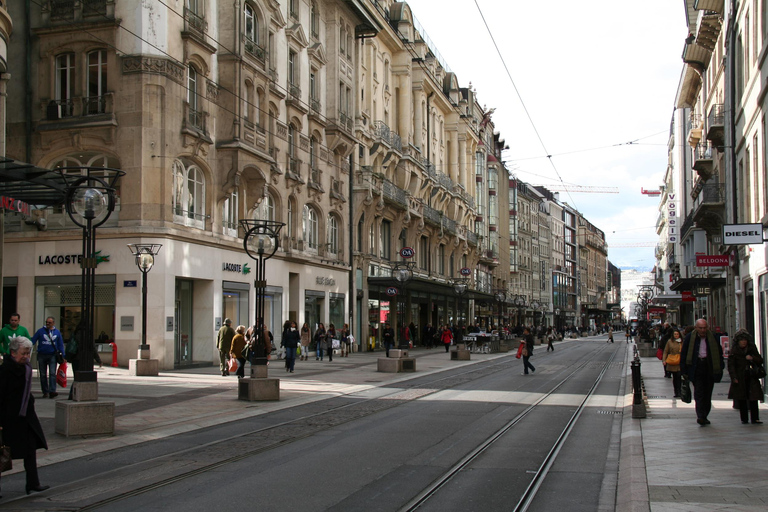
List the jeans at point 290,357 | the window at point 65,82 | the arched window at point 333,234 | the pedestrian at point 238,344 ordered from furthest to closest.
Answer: the arched window at point 333,234 → the window at point 65,82 → the jeans at point 290,357 → the pedestrian at point 238,344

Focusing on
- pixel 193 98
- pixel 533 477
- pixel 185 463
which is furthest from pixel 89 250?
pixel 193 98

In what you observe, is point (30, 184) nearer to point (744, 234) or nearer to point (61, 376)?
point (61, 376)

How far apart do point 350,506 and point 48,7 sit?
26.3m

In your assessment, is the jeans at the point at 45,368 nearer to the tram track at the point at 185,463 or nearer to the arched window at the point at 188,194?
the tram track at the point at 185,463

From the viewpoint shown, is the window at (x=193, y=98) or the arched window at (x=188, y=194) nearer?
the arched window at (x=188, y=194)

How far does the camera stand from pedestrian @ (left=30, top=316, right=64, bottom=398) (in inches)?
691

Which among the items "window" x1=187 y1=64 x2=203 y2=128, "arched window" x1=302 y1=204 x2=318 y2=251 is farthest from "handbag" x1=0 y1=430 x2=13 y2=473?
"arched window" x1=302 y1=204 x2=318 y2=251

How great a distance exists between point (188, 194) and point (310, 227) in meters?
12.5

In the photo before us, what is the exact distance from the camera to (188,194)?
2961cm

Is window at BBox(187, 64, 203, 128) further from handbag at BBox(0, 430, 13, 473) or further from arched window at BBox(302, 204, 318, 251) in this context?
handbag at BBox(0, 430, 13, 473)

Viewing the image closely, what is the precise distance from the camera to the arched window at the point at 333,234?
44188 millimetres

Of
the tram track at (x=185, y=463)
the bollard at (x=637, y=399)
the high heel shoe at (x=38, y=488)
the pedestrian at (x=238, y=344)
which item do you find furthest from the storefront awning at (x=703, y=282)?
the high heel shoe at (x=38, y=488)

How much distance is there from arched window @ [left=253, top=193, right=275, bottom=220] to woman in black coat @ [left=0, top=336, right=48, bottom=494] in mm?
26357

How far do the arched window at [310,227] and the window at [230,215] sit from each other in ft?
24.1
